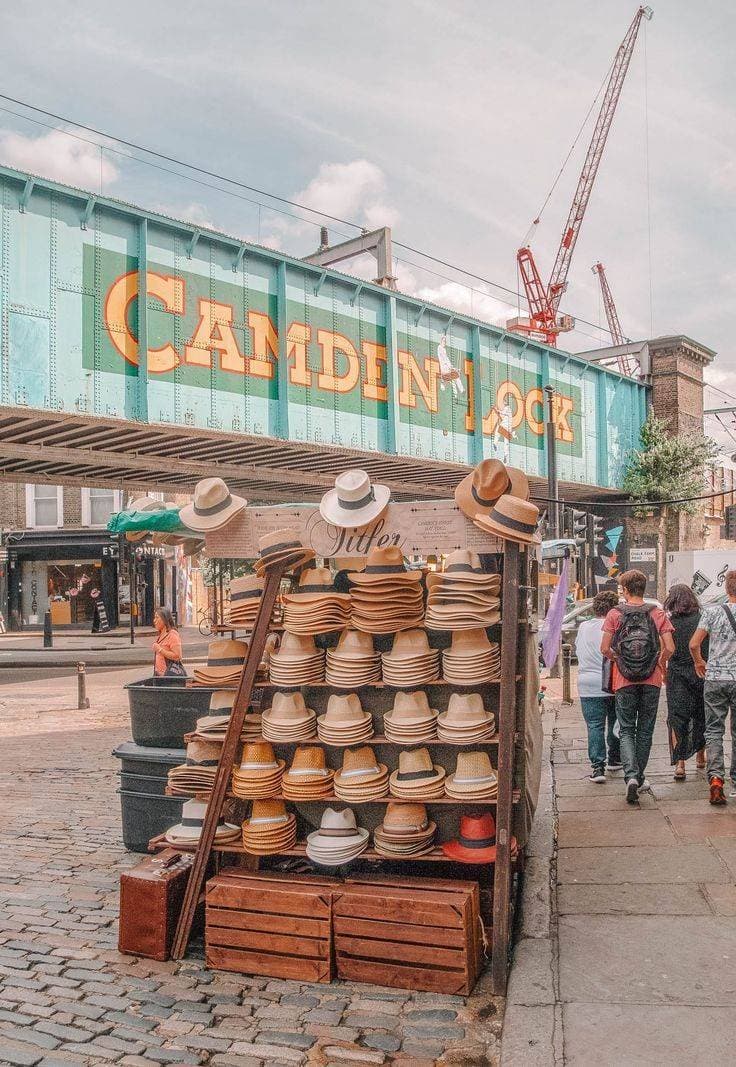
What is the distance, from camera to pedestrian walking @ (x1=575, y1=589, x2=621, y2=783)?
8.09 metres

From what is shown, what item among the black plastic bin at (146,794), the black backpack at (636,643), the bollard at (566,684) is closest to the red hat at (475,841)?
the black plastic bin at (146,794)

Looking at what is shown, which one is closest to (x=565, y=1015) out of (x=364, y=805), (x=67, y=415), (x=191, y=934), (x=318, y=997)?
(x=318, y=997)

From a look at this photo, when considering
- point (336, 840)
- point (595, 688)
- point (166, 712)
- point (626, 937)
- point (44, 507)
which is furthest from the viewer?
point (44, 507)

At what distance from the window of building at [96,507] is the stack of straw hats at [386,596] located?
33162 mm

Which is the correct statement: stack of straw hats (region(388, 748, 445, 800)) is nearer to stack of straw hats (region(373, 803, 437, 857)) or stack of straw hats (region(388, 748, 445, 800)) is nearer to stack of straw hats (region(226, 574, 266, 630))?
stack of straw hats (region(373, 803, 437, 857))

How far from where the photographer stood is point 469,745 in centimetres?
490

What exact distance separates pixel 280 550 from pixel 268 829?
156cm

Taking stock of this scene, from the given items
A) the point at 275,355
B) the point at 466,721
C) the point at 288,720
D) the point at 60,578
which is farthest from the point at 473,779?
the point at 60,578

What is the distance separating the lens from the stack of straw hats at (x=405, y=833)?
4.73m

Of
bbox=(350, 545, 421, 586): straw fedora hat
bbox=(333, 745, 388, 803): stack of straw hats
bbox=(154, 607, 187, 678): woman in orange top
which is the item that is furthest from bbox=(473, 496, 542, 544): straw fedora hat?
bbox=(154, 607, 187, 678): woman in orange top

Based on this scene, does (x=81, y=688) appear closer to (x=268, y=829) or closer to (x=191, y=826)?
(x=191, y=826)

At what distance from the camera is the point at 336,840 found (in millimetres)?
4793

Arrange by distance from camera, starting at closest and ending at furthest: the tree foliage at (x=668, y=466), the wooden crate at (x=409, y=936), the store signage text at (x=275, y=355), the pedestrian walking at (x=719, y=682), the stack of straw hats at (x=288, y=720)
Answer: the wooden crate at (x=409, y=936) < the stack of straw hats at (x=288, y=720) < the pedestrian walking at (x=719, y=682) < the store signage text at (x=275, y=355) < the tree foliage at (x=668, y=466)

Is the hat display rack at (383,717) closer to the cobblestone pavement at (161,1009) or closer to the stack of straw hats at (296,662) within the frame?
the stack of straw hats at (296,662)
